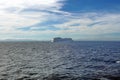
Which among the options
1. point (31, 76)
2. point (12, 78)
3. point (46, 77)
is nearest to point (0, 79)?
point (12, 78)

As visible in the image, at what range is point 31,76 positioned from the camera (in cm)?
2934

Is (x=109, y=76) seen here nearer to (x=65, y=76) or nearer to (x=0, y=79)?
(x=65, y=76)

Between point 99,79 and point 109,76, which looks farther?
point 109,76

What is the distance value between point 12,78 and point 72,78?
853cm

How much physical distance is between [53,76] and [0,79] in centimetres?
753

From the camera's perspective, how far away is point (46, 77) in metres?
28.6

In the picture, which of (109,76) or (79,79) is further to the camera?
(109,76)

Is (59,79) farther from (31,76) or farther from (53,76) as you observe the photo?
(31,76)

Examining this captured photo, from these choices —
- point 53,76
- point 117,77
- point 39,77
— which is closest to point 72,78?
point 53,76

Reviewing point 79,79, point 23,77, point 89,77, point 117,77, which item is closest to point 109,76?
point 117,77

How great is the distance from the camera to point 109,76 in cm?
2953

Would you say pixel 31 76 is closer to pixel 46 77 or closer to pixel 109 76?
pixel 46 77

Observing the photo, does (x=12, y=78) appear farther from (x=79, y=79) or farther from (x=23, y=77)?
(x=79, y=79)

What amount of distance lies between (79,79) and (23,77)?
810 centimetres
